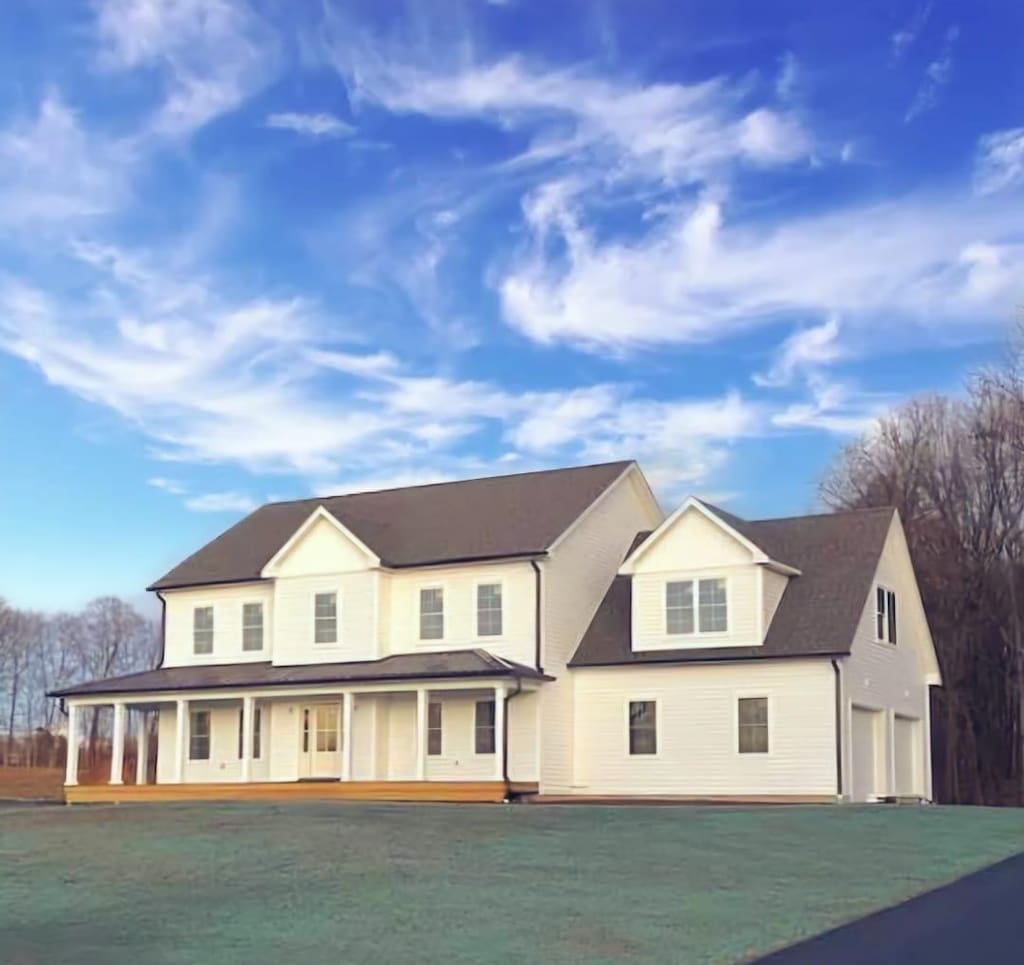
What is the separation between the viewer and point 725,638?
110 feet

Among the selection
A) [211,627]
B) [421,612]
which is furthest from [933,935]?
[211,627]

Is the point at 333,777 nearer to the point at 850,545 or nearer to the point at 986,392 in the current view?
the point at 850,545

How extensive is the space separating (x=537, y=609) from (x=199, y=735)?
10.8 m

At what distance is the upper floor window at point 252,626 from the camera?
1532 inches

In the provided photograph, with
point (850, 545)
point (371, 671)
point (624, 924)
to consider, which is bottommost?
point (624, 924)

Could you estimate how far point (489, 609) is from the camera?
35.4 meters

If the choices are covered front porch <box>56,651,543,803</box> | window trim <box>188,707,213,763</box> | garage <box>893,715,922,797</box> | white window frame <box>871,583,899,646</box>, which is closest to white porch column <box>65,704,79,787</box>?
covered front porch <box>56,651,543,803</box>

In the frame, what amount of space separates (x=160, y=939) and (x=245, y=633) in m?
27.9

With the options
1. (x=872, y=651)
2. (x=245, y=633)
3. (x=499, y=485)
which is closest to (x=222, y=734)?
(x=245, y=633)

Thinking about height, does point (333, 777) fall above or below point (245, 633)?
below

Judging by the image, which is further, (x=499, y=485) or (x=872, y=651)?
(x=499, y=485)

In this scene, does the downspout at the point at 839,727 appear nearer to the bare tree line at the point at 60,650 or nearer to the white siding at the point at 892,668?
the white siding at the point at 892,668

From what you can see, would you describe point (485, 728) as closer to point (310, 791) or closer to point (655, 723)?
point (655, 723)

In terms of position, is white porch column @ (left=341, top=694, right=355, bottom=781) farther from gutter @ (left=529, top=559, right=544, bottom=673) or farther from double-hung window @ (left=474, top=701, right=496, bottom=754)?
gutter @ (left=529, top=559, right=544, bottom=673)
